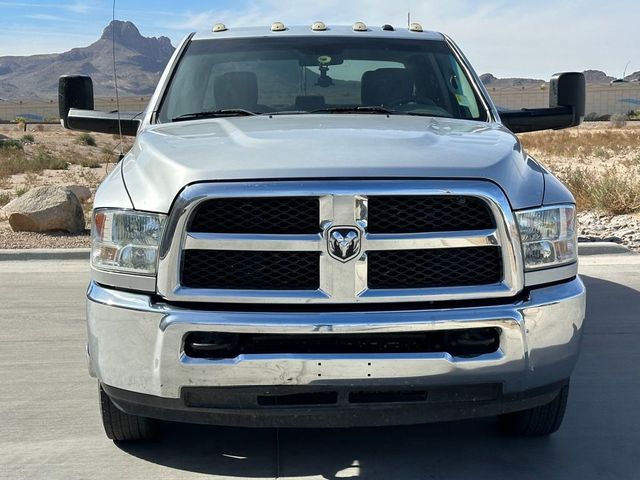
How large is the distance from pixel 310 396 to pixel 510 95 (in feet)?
276

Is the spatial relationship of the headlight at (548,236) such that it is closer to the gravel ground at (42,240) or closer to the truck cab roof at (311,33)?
the truck cab roof at (311,33)

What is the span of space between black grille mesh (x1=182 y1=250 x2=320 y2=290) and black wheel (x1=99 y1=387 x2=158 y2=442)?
79 centimetres

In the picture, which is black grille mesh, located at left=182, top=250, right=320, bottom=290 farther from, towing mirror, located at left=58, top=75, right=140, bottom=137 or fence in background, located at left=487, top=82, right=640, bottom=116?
fence in background, located at left=487, top=82, right=640, bottom=116

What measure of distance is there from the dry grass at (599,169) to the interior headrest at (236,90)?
760 cm

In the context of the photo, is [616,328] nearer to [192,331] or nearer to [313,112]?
[313,112]

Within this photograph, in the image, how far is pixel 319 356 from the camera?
3.24 meters

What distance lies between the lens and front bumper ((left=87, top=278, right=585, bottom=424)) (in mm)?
3238

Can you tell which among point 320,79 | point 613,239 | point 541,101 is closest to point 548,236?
point 320,79

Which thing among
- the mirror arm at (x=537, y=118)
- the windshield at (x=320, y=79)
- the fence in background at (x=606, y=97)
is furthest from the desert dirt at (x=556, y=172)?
the fence in background at (x=606, y=97)

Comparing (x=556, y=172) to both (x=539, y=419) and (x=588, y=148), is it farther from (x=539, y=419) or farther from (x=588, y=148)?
(x=539, y=419)

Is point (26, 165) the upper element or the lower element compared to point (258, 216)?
lower

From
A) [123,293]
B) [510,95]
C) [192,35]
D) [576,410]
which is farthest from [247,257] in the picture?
[510,95]

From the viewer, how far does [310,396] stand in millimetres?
3344

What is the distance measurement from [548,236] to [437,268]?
18.6 inches
